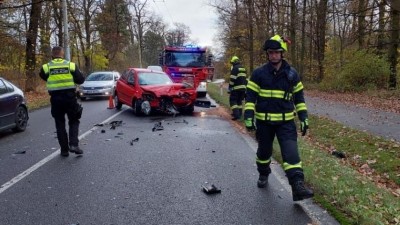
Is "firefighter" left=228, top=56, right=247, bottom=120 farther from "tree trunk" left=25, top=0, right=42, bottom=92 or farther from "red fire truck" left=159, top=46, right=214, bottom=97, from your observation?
"tree trunk" left=25, top=0, right=42, bottom=92

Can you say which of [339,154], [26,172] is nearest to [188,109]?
[339,154]

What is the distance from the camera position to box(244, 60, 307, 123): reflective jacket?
514 centimetres

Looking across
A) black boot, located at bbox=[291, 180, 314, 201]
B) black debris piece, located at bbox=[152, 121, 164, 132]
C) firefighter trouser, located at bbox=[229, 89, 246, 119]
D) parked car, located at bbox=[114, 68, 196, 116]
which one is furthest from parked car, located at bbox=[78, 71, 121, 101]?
black boot, located at bbox=[291, 180, 314, 201]

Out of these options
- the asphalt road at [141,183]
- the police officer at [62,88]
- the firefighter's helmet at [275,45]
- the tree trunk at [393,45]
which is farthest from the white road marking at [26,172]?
the tree trunk at [393,45]

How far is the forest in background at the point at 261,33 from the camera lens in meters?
23.6

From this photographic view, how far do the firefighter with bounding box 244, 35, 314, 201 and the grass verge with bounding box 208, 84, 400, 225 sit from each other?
0.67 metres

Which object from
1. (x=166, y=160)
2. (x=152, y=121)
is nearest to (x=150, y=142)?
(x=166, y=160)

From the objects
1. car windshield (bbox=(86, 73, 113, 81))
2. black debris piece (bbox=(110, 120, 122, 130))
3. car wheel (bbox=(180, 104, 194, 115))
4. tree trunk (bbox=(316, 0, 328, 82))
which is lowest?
black debris piece (bbox=(110, 120, 122, 130))

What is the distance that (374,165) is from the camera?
748cm

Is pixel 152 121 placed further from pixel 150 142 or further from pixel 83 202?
pixel 83 202

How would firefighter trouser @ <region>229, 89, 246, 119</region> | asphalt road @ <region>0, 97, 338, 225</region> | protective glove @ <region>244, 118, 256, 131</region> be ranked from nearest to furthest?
1. asphalt road @ <region>0, 97, 338, 225</region>
2. protective glove @ <region>244, 118, 256, 131</region>
3. firefighter trouser @ <region>229, 89, 246, 119</region>

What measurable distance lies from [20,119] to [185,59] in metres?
12.2

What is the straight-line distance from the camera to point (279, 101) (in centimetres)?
516

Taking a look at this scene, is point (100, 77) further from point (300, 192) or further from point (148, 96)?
point (300, 192)
